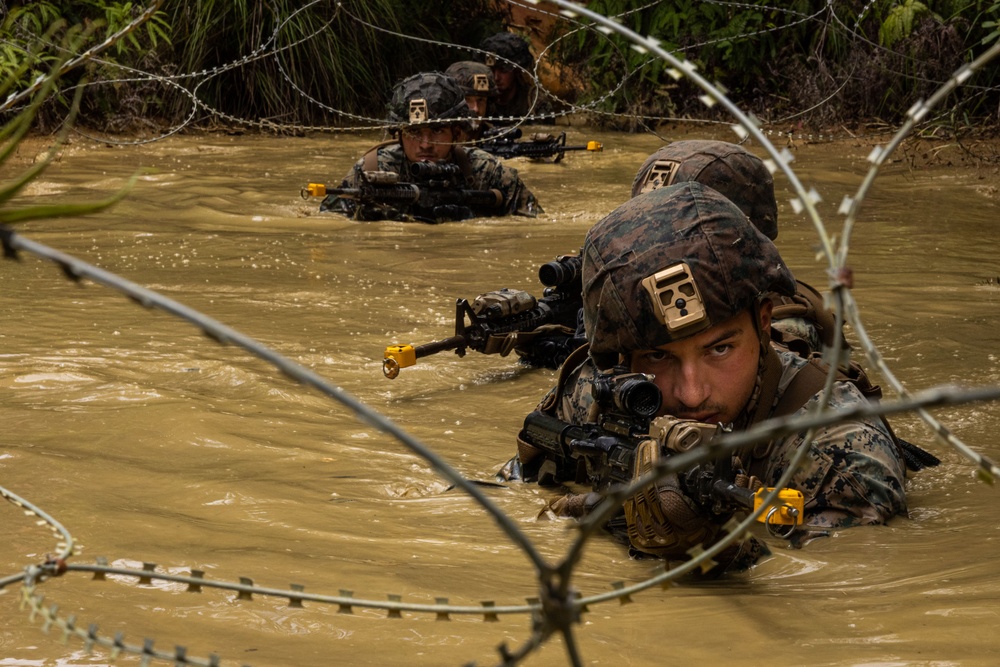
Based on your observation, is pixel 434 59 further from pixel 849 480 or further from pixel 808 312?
pixel 849 480

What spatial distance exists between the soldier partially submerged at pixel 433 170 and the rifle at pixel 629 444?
18.1 feet

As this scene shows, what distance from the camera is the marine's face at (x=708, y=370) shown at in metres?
3.30

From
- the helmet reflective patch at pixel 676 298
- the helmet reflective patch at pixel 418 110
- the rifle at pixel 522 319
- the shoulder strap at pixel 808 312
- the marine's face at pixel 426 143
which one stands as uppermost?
the helmet reflective patch at pixel 676 298

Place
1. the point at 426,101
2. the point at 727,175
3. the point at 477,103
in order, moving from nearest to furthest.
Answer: the point at 727,175
the point at 426,101
the point at 477,103

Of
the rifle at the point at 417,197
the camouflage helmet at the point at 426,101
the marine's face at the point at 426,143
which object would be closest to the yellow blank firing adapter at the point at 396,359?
the rifle at the point at 417,197

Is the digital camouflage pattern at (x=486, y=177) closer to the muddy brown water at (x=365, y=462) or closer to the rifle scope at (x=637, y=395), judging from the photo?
the muddy brown water at (x=365, y=462)

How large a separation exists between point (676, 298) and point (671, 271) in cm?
8

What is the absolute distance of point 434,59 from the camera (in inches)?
667

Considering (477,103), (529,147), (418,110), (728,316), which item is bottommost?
(529,147)

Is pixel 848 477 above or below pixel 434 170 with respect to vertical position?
above

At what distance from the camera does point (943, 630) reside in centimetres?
243

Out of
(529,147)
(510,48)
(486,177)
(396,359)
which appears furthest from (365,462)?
(510,48)

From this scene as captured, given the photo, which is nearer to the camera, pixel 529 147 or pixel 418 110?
pixel 418 110

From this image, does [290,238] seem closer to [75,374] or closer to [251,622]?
[75,374]
